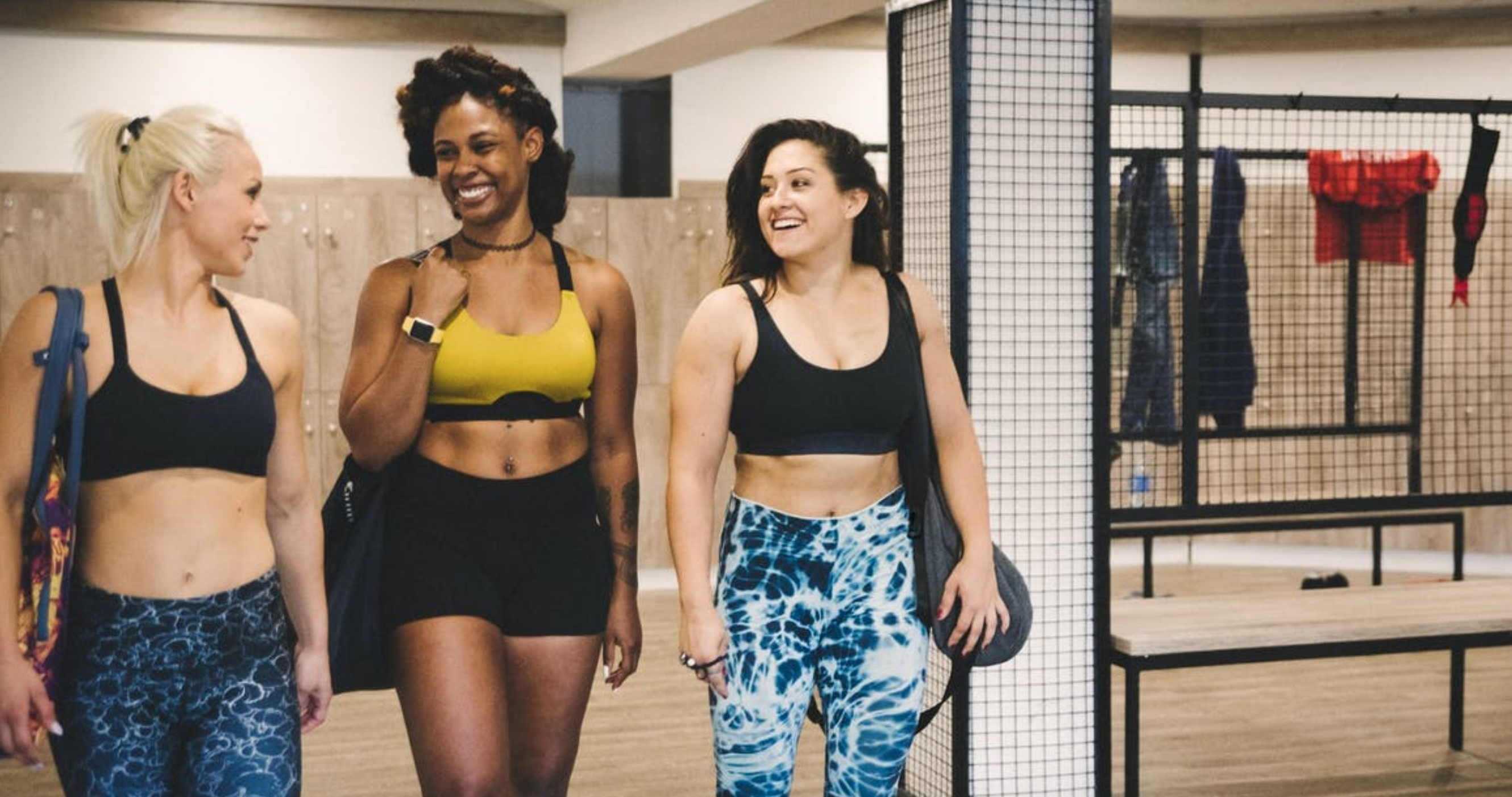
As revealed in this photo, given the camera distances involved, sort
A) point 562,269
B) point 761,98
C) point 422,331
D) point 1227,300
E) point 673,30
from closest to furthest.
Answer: point 422,331
point 562,269
point 1227,300
point 673,30
point 761,98

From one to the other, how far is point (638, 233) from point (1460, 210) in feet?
13.2

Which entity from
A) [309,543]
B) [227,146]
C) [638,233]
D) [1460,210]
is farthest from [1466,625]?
[638,233]

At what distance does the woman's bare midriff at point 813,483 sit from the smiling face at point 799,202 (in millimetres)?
334

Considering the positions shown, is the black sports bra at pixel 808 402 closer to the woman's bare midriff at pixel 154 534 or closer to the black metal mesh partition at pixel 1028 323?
the woman's bare midriff at pixel 154 534

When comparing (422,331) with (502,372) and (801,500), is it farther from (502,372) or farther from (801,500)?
(801,500)

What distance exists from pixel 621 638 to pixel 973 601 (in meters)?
0.60

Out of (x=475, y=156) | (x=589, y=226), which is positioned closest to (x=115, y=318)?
(x=475, y=156)

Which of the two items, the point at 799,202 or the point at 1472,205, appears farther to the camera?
the point at 1472,205

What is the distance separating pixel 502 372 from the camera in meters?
2.71

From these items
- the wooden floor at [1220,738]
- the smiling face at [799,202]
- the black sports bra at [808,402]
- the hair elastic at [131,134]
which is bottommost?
the wooden floor at [1220,738]

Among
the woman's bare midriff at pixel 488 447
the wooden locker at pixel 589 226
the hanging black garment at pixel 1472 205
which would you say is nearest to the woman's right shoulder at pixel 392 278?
the woman's bare midriff at pixel 488 447

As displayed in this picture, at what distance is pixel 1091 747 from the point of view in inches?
162

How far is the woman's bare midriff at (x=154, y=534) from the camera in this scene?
7.18 feet

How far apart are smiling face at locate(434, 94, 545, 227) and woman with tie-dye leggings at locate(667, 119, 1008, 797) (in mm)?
391
